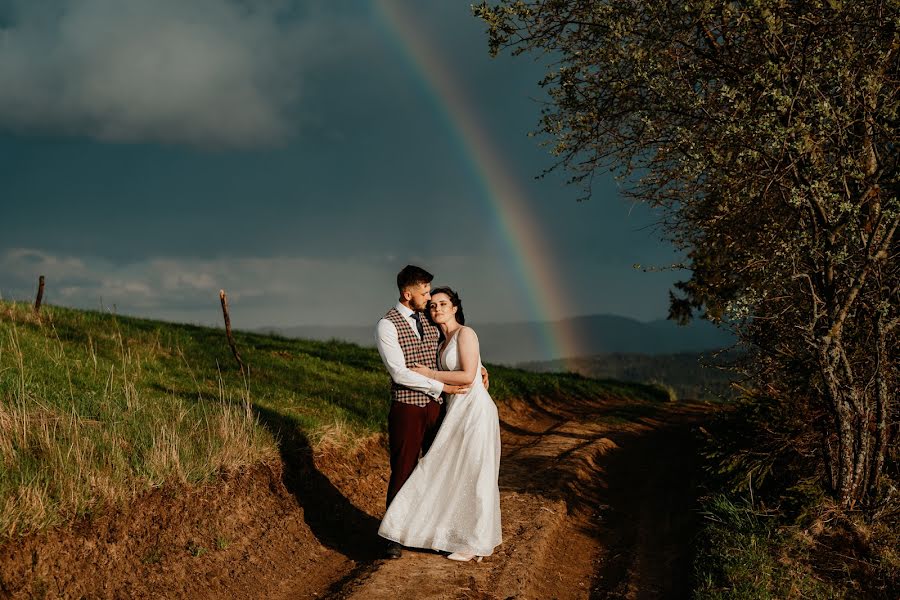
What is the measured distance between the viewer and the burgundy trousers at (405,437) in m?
8.29

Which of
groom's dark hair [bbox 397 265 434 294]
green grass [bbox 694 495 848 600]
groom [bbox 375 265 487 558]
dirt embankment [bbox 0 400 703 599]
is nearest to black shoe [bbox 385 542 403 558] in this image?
groom [bbox 375 265 487 558]

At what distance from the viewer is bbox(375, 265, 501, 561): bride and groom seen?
8.06 meters

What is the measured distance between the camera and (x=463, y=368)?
8.06m

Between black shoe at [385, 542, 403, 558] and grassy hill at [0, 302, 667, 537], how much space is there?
95.1 inches

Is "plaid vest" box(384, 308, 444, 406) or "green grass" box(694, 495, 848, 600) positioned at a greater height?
"plaid vest" box(384, 308, 444, 406)

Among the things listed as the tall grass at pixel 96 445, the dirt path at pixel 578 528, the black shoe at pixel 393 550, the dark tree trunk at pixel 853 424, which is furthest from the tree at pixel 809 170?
the tall grass at pixel 96 445

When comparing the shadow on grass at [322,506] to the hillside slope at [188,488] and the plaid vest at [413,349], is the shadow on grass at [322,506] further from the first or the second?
the plaid vest at [413,349]

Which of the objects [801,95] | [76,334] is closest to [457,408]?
[801,95]

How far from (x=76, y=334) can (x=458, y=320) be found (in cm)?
1405

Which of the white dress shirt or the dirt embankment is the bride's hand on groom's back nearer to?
the white dress shirt

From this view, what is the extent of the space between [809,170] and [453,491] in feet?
18.0

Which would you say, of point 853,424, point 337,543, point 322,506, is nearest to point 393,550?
point 337,543

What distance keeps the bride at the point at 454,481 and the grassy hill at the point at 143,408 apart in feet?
8.53

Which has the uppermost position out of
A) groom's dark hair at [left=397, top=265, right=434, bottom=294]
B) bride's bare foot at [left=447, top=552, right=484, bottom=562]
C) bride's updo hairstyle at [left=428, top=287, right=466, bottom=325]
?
groom's dark hair at [left=397, top=265, right=434, bottom=294]
